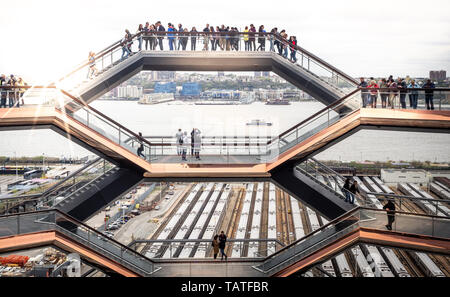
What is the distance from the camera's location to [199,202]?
34.8 meters

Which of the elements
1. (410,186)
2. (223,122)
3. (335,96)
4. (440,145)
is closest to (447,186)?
(410,186)

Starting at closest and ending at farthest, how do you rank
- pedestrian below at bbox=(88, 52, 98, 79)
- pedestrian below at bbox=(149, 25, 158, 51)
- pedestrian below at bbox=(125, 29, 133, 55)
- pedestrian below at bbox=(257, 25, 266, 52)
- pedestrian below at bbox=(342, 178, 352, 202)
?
pedestrian below at bbox=(342, 178, 352, 202) → pedestrian below at bbox=(88, 52, 98, 79) → pedestrian below at bbox=(125, 29, 133, 55) → pedestrian below at bbox=(257, 25, 266, 52) → pedestrian below at bbox=(149, 25, 158, 51)

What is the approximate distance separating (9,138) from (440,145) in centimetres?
5142

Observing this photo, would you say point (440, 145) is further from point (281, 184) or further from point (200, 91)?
point (281, 184)

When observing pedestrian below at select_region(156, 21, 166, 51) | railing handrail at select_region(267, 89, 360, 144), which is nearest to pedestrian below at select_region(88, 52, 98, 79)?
pedestrian below at select_region(156, 21, 166, 51)

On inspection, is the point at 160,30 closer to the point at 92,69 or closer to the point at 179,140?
the point at 92,69

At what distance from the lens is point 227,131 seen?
16828mm

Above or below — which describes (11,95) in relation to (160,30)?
below

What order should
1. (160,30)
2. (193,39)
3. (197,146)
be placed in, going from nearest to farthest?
(197,146)
(193,39)
(160,30)

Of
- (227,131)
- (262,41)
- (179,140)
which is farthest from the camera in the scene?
(227,131)

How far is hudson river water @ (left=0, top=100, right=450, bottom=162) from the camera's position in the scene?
69.4ft

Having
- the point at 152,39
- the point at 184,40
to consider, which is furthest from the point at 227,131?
the point at 152,39

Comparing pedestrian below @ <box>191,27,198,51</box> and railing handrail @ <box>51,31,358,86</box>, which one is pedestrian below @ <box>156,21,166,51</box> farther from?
pedestrian below @ <box>191,27,198,51</box>
